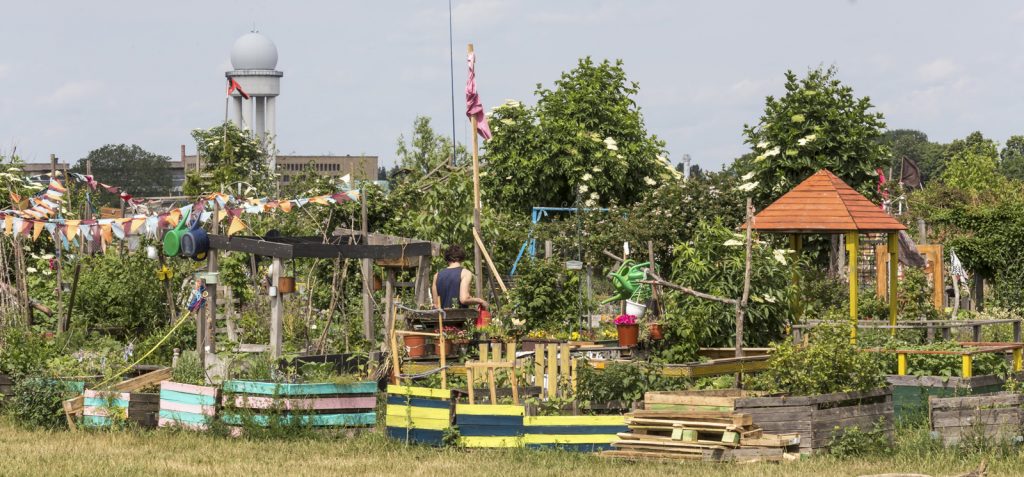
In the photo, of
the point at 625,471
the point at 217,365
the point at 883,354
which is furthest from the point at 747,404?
the point at 217,365

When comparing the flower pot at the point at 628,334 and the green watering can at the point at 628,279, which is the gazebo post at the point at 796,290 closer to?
the green watering can at the point at 628,279

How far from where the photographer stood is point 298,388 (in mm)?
12406

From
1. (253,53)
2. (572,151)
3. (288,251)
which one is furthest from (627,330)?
(253,53)

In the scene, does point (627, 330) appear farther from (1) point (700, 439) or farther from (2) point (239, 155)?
(2) point (239, 155)

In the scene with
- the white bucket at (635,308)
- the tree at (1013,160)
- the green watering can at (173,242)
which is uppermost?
the tree at (1013,160)

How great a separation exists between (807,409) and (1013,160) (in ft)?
268

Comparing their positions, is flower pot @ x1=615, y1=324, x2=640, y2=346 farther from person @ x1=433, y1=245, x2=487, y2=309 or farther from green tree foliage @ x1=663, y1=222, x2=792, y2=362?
person @ x1=433, y1=245, x2=487, y2=309

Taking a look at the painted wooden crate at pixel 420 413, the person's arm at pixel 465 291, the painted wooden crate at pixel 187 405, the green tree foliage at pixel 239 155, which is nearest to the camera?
the painted wooden crate at pixel 420 413

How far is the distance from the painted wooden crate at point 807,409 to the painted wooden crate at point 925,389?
54.6 inches

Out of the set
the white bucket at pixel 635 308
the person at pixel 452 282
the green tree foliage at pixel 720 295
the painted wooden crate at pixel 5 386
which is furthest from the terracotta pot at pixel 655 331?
the painted wooden crate at pixel 5 386

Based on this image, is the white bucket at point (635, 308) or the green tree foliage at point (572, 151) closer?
the white bucket at point (635, 308)

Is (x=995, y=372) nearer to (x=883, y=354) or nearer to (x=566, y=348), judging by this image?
(x=883, y=354)

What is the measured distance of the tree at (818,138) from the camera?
80.6 feet

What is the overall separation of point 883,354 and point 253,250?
6539mm
